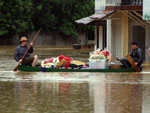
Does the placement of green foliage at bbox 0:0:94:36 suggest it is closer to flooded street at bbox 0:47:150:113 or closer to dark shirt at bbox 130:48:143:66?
dark shirt at bbox 130:48:143:66

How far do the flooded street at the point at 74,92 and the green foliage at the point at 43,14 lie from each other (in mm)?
49520

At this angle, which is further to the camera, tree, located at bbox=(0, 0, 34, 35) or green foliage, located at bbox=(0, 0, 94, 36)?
green foliage, located at bbox=(0, 0, 94, 36)

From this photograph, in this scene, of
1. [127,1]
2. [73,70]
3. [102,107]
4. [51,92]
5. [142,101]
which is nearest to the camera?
[102,107]

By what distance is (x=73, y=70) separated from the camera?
80.9 ft

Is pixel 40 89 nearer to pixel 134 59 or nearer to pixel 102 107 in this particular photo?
pixel 102 107

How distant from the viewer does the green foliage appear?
7394cm

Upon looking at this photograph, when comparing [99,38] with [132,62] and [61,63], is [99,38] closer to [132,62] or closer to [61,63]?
[61,63]

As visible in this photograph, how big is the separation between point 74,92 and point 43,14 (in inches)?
2430

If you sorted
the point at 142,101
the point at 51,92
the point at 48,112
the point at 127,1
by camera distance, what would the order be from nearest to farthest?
the point at 48,112 → the point at 142,101 → the point at 51,92 → the point at 127,1

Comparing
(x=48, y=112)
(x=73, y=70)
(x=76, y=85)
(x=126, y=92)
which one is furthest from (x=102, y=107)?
(x=73, y=70)

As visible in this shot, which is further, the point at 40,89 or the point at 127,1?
the point at 127,1

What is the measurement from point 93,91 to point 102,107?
371 centimetres

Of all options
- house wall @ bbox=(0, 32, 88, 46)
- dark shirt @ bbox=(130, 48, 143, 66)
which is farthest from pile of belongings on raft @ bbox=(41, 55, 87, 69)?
house wall @ bbox=(0, 32, 88, 46)

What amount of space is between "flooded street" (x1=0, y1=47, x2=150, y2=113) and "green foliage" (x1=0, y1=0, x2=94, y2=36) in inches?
1950
